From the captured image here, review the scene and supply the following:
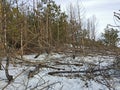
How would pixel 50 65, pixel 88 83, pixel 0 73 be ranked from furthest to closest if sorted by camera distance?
1. pixel 50 65
2. pixel 0 73
3. pixel 88 83

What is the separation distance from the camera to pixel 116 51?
10.7 meters

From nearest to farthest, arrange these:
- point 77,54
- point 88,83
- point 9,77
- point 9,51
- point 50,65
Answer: point 9,51, point 9,77, point 88,83, point 50,65, point 77,54

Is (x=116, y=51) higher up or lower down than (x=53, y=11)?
lower down

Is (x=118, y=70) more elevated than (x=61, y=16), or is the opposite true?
(x=61, y=16)

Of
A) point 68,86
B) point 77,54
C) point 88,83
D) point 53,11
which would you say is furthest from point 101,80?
point 53,11

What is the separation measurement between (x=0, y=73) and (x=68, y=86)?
8.09 feet

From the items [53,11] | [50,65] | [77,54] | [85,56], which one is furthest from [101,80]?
[53,11]

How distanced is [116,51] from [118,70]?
0.80m

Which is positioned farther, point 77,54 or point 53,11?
point 53,11

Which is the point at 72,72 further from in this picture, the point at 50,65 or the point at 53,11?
the point at 53,11

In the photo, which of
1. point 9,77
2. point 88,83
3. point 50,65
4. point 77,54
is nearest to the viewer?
point 9,77

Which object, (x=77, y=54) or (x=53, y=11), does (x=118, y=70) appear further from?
(x=53, y=11)

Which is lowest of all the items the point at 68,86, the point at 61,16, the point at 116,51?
the point at 68,86

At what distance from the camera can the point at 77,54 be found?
1364 centimetres
